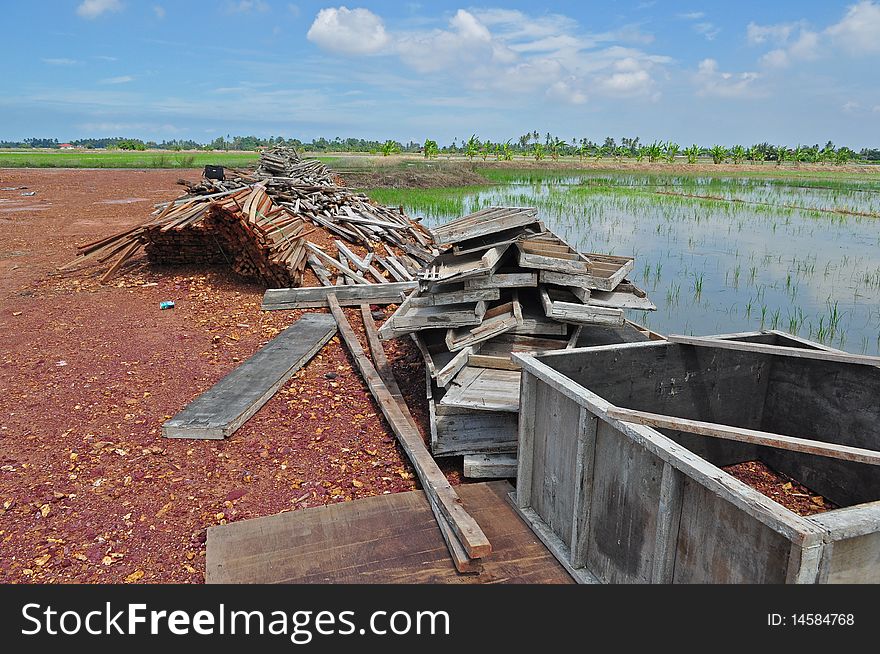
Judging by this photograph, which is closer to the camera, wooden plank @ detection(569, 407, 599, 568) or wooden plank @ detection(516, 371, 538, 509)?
wooden plank @ detection(569, 407, 599, 568)

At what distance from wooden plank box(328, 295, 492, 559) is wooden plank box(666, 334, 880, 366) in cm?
222

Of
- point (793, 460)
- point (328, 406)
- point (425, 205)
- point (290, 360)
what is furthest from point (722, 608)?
point (425, 205)

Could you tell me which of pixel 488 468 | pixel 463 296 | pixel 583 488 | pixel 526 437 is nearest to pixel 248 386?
pixel 463 296

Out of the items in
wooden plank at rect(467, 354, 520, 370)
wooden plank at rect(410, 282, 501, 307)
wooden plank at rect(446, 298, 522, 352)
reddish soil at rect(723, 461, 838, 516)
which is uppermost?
wooden plank at rect(410, 282, 501, 307)

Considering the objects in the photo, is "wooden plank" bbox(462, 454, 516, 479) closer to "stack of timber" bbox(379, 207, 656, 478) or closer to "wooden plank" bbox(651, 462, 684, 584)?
"stack of timber" bbox(379, 207, 656, 478)

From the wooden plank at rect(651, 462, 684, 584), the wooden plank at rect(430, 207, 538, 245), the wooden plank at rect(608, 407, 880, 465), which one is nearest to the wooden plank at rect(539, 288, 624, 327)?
the wooden plank at rect(430, 207, 538, 245)

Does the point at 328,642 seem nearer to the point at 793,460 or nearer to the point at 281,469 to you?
the point at 281,469

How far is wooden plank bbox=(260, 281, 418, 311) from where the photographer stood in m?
9.95

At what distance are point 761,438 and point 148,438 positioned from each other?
504 centimetres

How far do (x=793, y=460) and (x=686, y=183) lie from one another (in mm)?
46617

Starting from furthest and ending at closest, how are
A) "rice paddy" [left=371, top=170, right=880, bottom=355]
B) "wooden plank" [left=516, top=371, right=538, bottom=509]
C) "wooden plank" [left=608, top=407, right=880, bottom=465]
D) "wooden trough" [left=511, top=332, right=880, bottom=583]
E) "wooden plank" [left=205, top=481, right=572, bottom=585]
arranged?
"rice paddy" [left=371, top=170, right=880, bottom=355] → "wooden plank" [left=516, top=371, right=538, bottom=509] → "wooden plank" [left=205, top=481, right=572, bottom=585] → "wooden plank" [left=608, top=407, right=880, bottom=465] → "wooden trough" [left=511, top=332, right=880, bottom=583]

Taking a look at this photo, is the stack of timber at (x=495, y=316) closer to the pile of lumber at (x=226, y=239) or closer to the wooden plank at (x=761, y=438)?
the wooden plank at (x=761, y=438)

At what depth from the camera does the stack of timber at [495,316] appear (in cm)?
520

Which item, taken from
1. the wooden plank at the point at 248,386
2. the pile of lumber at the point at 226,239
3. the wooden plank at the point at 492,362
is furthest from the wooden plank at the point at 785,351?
the pile of lumber at the point at 226,239
